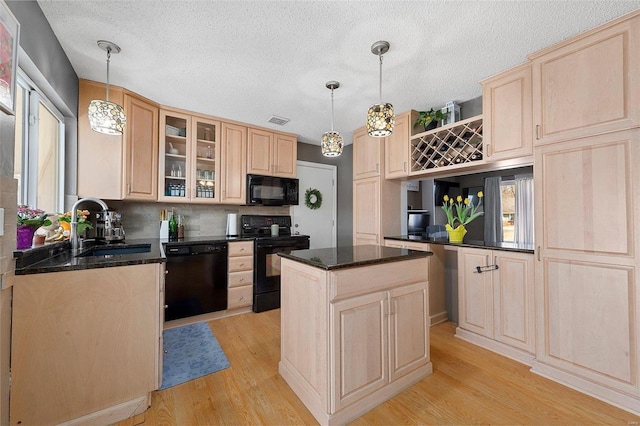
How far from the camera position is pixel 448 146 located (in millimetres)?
2850

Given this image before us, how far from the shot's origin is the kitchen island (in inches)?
59.9

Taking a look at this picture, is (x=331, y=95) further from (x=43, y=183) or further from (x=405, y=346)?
(x=43, y=183)

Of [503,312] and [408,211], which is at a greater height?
[408,211]

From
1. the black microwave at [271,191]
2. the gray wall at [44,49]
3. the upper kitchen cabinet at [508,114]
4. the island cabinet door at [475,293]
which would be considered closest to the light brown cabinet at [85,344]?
the gray wall at [44,49]

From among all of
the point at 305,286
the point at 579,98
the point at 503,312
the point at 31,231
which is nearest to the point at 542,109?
the point at 579,98

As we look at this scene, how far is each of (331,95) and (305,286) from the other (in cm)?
200

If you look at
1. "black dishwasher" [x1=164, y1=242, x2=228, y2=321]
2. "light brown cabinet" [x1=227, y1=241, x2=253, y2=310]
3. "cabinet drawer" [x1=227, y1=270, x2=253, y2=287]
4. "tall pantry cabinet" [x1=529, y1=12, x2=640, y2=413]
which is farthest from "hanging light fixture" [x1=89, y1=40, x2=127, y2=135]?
"tall pantry cabinet" [x1=529, y1=12, x2=640, y2=413]

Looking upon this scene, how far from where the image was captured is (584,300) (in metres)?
1.84

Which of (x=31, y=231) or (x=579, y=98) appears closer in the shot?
(x=31, y=231)

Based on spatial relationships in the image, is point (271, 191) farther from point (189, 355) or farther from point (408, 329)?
point (408, 329)

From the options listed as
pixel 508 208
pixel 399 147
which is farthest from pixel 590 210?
pixel 399 147

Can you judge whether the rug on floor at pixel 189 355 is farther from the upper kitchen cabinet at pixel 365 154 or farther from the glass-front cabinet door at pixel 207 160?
the upper kitchen cabinet at pixel 365 154

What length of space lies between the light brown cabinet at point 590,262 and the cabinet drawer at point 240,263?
9.33 feet

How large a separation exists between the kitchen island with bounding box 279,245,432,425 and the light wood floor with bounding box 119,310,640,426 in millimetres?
100
